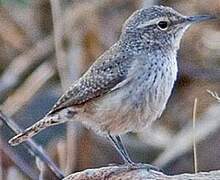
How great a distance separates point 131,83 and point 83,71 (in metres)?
3.60

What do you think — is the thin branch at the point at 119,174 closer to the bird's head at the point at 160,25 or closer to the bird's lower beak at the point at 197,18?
the bird's head at the point at 160,25

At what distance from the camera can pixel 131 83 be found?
621 centimetres

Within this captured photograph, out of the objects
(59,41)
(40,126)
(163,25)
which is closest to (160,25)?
(163,25)

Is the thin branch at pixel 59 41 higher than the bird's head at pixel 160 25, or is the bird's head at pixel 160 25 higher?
the bird's head at pixel 160 25

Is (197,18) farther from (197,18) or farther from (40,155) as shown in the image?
(40,155)

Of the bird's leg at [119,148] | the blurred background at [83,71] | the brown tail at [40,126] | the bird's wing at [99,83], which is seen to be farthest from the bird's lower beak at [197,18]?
the blurred background at [83,71]

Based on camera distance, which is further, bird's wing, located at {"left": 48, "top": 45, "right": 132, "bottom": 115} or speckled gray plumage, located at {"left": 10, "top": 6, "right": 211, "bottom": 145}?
bird's wing, located at {"left": 48, "top": 45, "right": 132, "bottom": 115}

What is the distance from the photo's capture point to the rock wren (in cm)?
615

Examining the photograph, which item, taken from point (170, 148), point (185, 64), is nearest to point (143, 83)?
point (170, 148)

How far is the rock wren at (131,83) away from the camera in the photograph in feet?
20.2

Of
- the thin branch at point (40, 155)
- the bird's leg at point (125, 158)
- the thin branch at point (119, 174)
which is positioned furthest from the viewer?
the thin branch at point (40, 155)

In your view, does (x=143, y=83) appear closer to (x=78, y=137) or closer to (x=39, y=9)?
(x=78, y=137)

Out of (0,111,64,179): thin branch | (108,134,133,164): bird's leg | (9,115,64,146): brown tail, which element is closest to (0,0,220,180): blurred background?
(0,111,64,179): thin branch

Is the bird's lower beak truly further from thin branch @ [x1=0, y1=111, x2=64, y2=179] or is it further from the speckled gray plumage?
thin branch @ [x1=0, y1=111, x2=64, y2=179]
